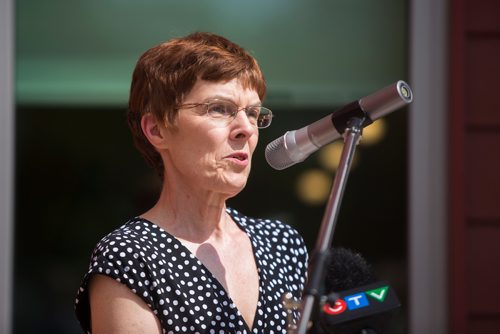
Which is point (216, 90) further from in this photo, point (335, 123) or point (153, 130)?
point (335, 123)

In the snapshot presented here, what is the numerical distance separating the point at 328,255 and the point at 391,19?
3420mm

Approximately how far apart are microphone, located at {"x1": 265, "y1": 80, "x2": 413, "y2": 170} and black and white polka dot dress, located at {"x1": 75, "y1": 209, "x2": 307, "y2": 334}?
1.18ft

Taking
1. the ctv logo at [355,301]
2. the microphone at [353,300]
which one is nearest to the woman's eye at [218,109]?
the microphone at [353,300]

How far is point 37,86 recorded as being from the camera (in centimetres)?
505

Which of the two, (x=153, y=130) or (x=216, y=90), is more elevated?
(x=216, y=90)

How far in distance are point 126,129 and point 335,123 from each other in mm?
3228

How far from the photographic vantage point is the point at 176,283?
2.22 meters

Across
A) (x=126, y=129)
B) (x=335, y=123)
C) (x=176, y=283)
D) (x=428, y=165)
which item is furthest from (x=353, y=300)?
(x=126, y=129)

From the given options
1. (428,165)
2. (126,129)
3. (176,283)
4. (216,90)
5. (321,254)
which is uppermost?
(216,90)

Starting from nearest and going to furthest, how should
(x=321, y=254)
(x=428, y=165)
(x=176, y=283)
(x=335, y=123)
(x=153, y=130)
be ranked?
1. (x=321, y=254)
2. (x=335, y=123)
3. (x=176, y=283)
4. (x=153, y=130)
5. (x=428, y=165)

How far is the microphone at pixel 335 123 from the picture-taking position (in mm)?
1876

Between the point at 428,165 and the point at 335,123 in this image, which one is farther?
the point at 428,165

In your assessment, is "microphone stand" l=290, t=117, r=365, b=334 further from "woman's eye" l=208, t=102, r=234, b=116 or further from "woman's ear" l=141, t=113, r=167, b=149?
"woman's ear" l=141, t=113, r=167, b=149

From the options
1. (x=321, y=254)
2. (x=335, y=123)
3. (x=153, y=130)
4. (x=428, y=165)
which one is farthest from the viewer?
(x=428, y=165)
